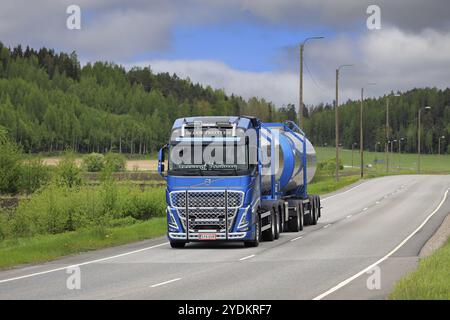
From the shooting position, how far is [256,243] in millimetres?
27438

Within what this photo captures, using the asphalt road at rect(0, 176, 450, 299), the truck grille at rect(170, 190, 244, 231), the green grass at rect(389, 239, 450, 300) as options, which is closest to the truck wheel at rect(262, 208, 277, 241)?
the asphalt road at rect(0, 176, 450, 299)

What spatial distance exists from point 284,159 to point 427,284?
16697mm

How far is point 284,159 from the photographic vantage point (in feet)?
106

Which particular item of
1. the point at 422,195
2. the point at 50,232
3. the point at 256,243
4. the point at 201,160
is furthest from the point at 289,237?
the point at 422,195

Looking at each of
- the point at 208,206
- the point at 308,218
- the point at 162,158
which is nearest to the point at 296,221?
the point at 308,218

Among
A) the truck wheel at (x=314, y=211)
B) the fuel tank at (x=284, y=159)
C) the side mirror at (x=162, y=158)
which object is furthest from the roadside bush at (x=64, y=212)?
the side mirror at (x=162, y=158)

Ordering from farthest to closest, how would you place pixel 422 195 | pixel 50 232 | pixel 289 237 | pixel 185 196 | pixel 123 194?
pixel 422 195 < pixel 123 194 < pixel 50 232 < pixel 289 237 < pixel 185 196

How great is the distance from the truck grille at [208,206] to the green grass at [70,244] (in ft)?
11.0

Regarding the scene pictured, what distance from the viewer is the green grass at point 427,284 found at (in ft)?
47.7

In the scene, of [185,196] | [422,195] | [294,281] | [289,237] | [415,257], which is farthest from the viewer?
[422,195]

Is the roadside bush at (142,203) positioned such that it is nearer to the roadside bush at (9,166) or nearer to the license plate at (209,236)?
the license plate at (209,236)

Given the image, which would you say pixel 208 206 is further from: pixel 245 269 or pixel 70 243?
pixel 245 269
